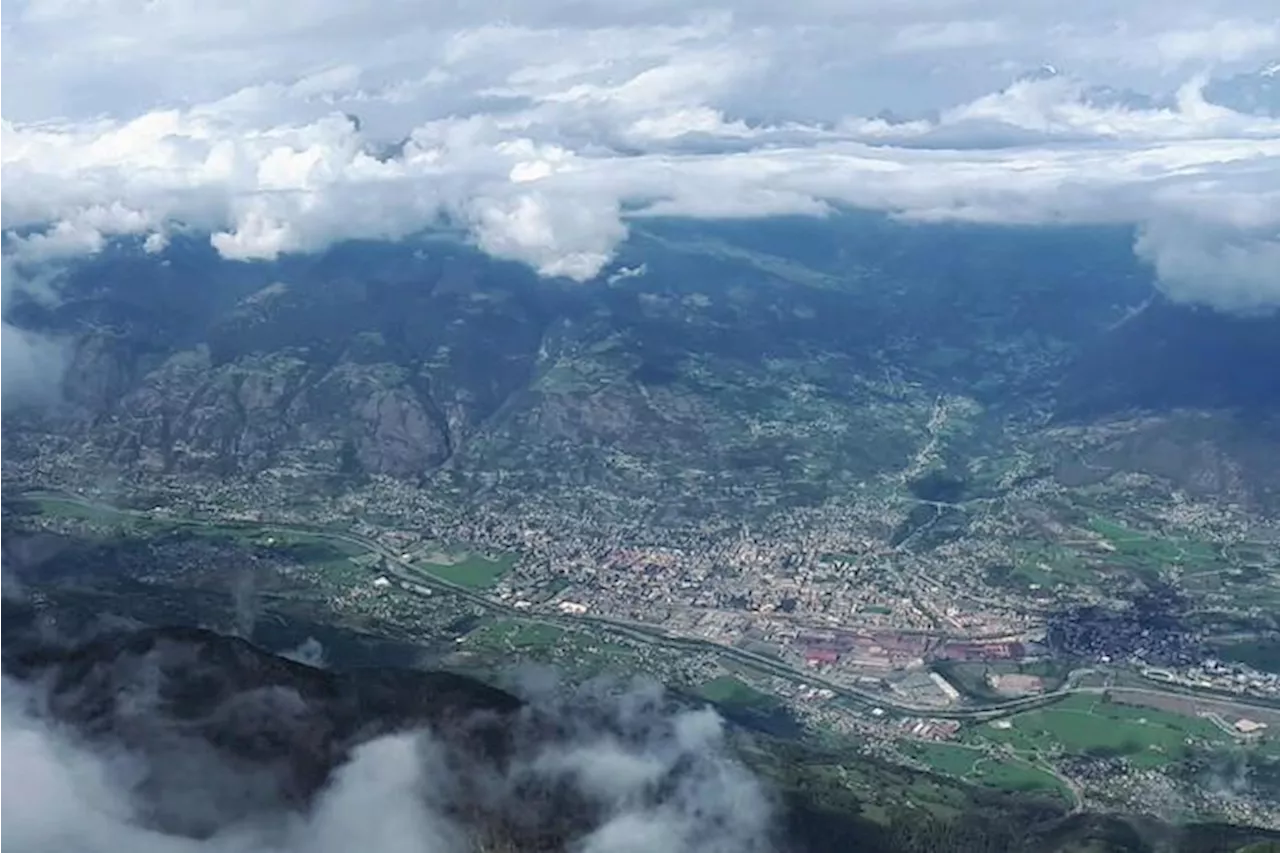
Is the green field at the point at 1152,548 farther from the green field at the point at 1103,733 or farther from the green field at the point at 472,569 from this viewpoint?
the green field at the point at 472,569

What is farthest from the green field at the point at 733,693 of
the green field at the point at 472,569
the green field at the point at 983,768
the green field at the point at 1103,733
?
the green field at the point at 472,569

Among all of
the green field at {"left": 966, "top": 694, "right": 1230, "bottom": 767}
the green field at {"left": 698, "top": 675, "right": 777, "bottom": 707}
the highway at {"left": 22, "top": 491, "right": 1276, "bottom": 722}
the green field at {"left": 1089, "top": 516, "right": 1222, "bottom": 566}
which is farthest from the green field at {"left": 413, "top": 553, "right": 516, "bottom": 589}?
the green field at {"left": 1089, "top": 516, "right": 1222, "bottom": 566}

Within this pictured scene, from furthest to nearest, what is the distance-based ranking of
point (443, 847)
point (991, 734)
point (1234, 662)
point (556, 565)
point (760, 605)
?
point (556, 565) < point (760, 605) < point (1234, 662) < point (991, 734) < point (443, 847)

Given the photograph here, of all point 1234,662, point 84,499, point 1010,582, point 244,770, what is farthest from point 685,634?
point 84,499

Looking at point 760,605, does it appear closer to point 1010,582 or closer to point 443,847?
point 1010,582

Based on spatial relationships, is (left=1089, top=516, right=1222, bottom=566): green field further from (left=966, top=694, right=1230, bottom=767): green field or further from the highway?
(left=966, top=694, right=1230, bottom=767): green field

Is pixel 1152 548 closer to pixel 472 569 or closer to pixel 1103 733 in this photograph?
pixel 1103 733
